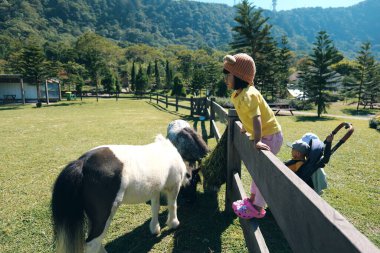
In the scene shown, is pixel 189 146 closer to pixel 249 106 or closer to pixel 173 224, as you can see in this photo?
pixel 173 224

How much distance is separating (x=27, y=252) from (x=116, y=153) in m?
1.73

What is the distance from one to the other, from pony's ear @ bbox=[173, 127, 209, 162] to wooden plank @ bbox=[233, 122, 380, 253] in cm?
303

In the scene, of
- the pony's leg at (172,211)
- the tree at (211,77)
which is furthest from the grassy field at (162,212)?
the tree at (211,77)

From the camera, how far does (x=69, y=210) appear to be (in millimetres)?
2596

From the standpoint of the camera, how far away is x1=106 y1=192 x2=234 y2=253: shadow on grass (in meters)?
3.37

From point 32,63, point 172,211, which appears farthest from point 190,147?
point 32,63

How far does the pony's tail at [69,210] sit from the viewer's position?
8.46 ft

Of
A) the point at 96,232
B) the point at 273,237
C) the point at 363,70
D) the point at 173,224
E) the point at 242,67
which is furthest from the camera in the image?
the point at 363,70

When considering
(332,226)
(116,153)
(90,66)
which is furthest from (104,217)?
(90,66)

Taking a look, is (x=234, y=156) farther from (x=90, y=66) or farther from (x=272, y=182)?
(x=90, y=66)

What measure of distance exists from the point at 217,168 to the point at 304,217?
3010 mm

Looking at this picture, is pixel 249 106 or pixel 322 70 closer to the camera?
pixel 249 106

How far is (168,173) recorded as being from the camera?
3605 millimetres

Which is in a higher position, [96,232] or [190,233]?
[96,232]
